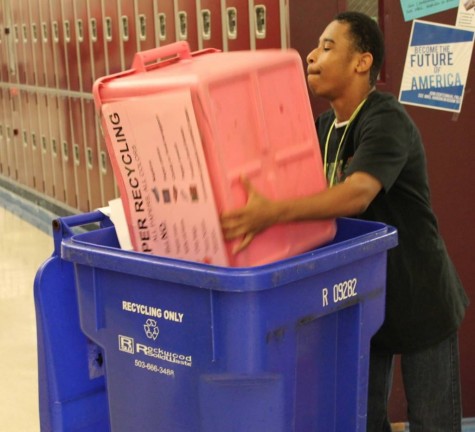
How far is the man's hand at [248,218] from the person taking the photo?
5.62 feet

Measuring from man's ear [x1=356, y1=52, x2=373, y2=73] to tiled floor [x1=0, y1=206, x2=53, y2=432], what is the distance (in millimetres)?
1970

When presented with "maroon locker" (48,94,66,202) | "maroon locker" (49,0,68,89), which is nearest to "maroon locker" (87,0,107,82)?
"maroon locker" (49,0,68,89)

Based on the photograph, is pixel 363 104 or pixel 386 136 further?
pixel 363 104

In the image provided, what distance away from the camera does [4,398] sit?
3.77 meters

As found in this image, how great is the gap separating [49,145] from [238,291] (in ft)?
18.0

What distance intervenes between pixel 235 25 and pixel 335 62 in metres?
1.75

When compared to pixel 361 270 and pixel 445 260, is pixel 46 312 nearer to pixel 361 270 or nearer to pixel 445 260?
pixel 361 270

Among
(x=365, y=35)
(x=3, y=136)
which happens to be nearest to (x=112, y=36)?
(x=3, y=136)

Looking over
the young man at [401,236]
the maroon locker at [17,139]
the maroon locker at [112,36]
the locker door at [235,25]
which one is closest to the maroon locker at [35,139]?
the maroon locker at [17,139]

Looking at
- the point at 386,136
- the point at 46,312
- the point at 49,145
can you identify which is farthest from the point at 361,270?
the point at 49,145

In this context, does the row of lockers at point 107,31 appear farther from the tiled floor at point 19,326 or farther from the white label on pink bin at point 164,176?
the white label on pink bin at point 164,176

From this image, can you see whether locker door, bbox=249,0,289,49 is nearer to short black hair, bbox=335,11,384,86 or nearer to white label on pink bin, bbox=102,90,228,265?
short black hair, bbox=335,11,384,86

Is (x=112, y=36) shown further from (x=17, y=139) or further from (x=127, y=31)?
(x=17, y=139)

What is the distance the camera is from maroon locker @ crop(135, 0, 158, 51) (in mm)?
4953
